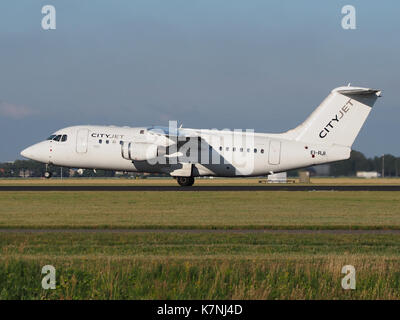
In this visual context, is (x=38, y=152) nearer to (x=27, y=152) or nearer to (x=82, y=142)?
(x=27, y=152)

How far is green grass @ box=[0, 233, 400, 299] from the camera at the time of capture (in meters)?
15.9

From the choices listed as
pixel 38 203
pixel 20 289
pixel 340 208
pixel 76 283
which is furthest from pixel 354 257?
pixel 38 203

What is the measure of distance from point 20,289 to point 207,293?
4.47 meters

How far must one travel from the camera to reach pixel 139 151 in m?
55.9

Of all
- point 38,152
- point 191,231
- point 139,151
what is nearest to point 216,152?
point 139,151

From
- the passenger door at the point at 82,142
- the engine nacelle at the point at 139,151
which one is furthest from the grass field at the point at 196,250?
the passenger door at the point at 82,142

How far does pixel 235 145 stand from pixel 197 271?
4053 centimetres

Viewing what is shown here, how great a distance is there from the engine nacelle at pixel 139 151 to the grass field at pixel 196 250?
1329 cm

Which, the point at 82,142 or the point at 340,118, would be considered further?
the point at 82,142

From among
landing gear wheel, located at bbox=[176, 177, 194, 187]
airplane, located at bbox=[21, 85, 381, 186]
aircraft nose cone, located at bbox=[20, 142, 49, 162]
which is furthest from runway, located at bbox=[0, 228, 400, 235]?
aircraft nose cone, located at bbox=[20, 142, 49, 162]

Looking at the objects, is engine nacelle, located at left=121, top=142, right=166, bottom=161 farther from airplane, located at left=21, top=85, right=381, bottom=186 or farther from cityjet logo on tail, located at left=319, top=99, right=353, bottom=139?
cityjet logo on tail, located at left=319, top=99, right=353, bottom=139
